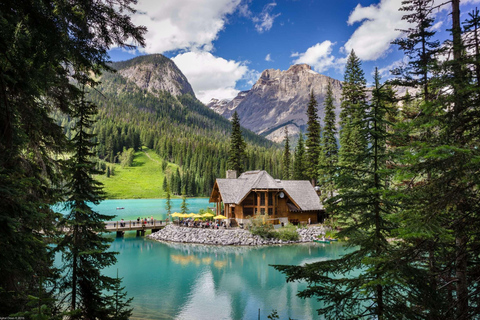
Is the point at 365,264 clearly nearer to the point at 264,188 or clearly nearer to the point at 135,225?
the point at 264,188

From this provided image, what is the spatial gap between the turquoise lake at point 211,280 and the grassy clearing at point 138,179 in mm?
72211

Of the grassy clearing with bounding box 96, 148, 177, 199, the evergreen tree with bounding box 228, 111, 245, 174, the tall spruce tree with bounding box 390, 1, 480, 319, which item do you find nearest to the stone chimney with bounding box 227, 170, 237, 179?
the evergreen tree with bounding box 228, 111, 245, 174

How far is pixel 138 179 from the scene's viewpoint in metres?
111

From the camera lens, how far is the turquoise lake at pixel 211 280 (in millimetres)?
15288

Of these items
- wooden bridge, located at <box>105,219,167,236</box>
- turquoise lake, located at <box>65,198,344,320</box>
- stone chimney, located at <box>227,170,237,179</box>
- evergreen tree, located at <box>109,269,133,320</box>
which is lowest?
turquoise lake, located at <box>65,198,344,320</box>

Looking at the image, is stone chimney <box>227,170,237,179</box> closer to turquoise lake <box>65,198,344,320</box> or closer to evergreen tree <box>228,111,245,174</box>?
evergreen tree <box>228,111,245,174</box>

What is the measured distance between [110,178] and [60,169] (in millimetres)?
108036

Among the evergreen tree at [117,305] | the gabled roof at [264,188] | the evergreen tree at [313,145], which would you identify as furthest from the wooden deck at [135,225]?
the evergreen tree at [117,305]

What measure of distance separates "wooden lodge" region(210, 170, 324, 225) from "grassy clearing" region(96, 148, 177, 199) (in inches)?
2679

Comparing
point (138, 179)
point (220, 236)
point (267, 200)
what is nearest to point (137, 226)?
point (220, 236)

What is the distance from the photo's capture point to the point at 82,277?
9125mm

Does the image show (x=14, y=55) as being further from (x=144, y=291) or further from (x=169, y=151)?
(x=169, y=151)

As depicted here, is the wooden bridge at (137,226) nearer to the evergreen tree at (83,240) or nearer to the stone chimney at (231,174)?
the stone chimney at (231,174)

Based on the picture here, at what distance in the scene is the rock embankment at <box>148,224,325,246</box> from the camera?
100 ft
